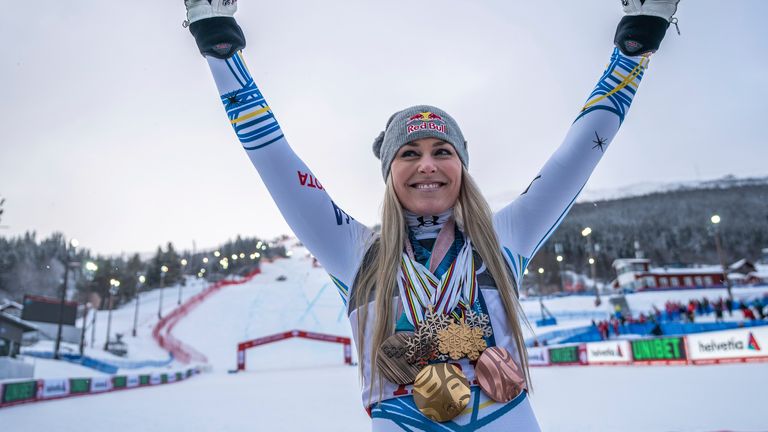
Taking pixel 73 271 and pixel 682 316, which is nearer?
pixel 682 316

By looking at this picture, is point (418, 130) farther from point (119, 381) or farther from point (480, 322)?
point (119, 381)

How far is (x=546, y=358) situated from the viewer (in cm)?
2319

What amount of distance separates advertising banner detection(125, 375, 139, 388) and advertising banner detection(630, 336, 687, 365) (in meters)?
21.8

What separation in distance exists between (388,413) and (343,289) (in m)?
0.60

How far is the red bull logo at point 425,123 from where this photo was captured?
2.18m

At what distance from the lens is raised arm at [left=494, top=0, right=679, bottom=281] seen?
225 cm

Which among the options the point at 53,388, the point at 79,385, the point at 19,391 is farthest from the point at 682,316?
the point at 19,391

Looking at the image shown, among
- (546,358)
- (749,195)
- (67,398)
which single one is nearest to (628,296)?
(546,358)

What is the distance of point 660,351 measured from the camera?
17.3 metres

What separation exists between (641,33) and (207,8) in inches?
79.7

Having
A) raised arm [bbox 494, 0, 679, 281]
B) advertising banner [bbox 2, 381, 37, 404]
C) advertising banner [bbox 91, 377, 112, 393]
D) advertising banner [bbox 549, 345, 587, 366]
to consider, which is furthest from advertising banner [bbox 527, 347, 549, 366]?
raised arm [bbox 494, 0, 679, 281]

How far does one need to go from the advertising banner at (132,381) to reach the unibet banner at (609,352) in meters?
20.8

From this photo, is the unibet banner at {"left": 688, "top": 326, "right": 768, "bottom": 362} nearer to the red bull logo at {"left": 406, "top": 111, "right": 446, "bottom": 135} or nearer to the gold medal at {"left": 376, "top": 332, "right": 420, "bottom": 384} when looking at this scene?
the red bull logo at {"left": 406, "top": 111, "right": 446, "bottom": 135}

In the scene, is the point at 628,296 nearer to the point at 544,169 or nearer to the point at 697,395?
the point at 697,395
